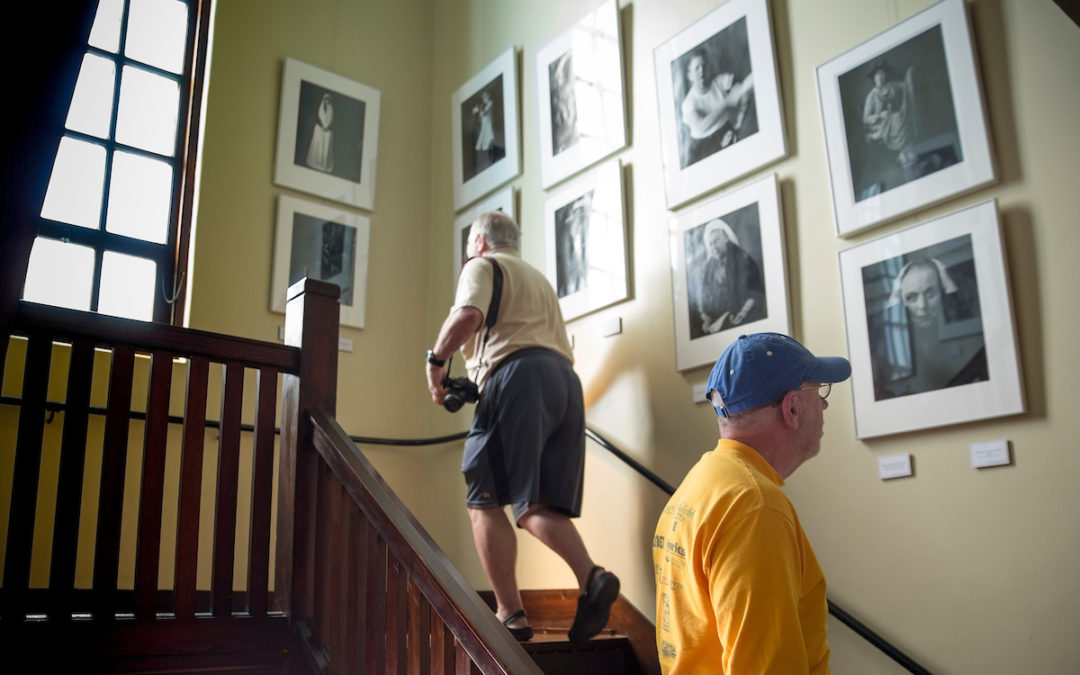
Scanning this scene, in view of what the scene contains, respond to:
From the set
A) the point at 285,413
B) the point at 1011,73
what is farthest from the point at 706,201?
the point at 285,413

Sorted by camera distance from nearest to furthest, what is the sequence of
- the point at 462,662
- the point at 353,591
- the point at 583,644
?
the point at 462,662, the point at 353,591, the point at 583,644

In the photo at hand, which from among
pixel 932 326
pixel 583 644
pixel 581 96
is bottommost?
pixel 583 644

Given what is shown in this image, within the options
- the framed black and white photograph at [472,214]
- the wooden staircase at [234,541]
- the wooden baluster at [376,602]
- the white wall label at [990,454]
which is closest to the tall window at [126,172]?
the framed black and white photograph at [472,214]

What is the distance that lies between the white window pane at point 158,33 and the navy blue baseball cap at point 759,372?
4669mm

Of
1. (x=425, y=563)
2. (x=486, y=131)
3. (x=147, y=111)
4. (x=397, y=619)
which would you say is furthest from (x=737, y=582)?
(x=147, y=111)

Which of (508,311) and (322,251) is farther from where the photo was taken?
(322,251)

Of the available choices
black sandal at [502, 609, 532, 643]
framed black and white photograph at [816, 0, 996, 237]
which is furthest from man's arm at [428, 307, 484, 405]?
framed black and white photograph at [816, 0, 996, 237]

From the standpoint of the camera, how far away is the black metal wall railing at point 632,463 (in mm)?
3172

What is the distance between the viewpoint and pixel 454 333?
388cm

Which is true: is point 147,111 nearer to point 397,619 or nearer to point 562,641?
point 562,641

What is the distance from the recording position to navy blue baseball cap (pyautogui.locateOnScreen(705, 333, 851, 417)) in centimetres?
220

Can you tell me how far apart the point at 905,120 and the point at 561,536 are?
208 centimetres

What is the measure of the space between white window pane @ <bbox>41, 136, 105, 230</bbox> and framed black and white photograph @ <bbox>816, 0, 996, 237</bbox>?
393cm

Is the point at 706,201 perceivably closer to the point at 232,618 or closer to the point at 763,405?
the point at 763,405
